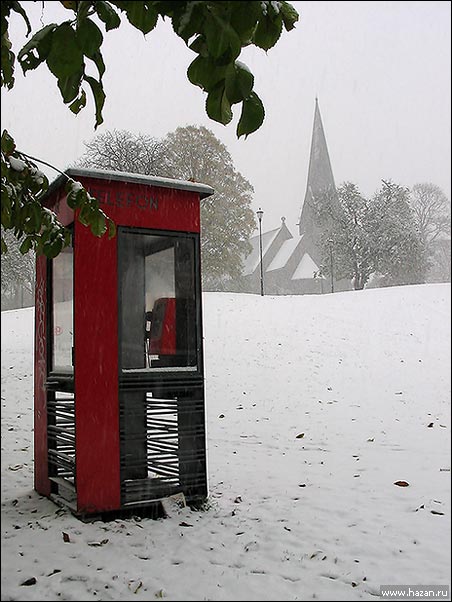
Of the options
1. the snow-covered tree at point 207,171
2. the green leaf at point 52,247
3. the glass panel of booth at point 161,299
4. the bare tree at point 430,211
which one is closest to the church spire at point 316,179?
the snow-covered tree at point 207,171

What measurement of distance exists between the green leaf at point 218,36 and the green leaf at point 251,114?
8 cm

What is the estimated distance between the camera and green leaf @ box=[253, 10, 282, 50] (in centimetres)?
100

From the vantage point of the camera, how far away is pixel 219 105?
96cm

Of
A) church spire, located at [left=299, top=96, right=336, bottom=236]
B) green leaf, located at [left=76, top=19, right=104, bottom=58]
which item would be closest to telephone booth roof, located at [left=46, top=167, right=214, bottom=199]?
green leaf, located at [left=76, top=19, right=104, bottom=58]

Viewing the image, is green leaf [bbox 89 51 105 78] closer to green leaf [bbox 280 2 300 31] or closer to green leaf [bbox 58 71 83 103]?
green leaf [bbox 58 71 83 103]

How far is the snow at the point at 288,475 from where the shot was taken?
2.02m

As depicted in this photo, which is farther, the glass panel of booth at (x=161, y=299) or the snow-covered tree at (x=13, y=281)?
the glass panel of booth at (x=161, y=299)

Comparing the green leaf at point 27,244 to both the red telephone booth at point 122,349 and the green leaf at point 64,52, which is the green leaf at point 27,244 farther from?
the green leaf at point 64,52

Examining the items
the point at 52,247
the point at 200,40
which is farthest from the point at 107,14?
the point at 52,247

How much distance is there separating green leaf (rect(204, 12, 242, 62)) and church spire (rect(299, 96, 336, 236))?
918cm

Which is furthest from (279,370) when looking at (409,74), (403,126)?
(409,74)

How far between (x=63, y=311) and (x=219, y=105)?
2358 millimetres

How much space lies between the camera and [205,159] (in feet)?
23.6

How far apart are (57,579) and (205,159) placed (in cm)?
585
